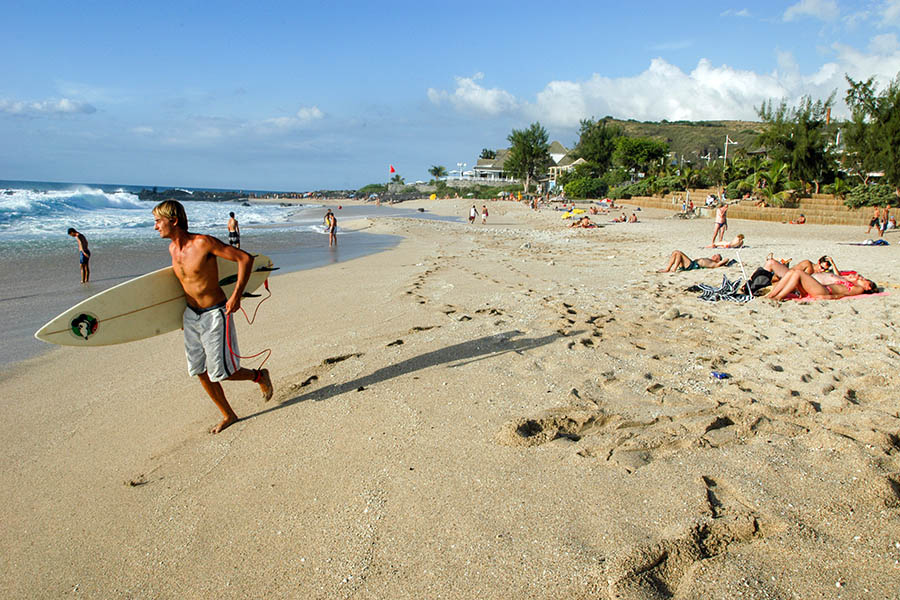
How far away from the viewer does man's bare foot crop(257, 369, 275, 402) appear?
4039mm

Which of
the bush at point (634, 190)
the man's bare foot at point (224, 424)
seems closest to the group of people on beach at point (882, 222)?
the bush at point (634, 190)

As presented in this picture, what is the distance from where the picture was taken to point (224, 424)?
12.2ft

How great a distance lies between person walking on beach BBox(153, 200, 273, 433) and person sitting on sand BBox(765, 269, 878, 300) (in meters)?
6.79

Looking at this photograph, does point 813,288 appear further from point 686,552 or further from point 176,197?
point 176,197

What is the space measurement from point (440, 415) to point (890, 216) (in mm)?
21366

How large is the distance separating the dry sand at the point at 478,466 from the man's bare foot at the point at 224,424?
8 centimetres

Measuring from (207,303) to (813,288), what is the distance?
737cm

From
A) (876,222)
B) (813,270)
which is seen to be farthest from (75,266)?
(876,222)

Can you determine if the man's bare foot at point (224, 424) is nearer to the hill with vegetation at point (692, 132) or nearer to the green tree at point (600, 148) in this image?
the green tree at point (600, 148)

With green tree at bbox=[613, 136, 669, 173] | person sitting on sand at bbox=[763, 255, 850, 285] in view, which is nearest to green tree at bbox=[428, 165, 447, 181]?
green tree at bbox=[613, 136, 669, 173]

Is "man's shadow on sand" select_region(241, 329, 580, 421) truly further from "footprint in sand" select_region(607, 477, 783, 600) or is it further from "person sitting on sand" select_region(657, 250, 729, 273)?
"person sitting on sand" select_region(657, 250, 729, 273)

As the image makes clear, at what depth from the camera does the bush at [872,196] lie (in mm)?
19984

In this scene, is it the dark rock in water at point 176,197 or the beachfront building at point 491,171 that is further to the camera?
the beachfront building at point 491,171

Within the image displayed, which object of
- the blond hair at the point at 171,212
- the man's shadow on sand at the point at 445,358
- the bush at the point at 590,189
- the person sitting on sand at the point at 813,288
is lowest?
the man's shadow on sand at the point at 445,358
